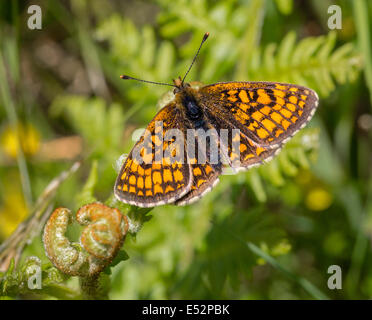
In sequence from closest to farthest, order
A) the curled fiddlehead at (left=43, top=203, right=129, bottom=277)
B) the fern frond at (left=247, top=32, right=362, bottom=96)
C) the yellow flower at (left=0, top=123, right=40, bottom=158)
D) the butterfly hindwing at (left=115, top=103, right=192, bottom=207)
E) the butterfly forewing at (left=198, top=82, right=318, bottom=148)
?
the curled fiddlehead at (left=43, top=203, right=129, bottom=277)
the butterfly hindwing at (left=115, top=103, right=192, bottom=207)
the butterfly forewing at (left=198, top=82, right=318, bottom=148)
the fern frond at (left=247, top=32, right=362, bottom=96)
the yellow flower at (left=0, top=123, right=40, bottom=158)

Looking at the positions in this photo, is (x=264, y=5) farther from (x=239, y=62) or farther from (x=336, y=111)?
(x=336, y=111)

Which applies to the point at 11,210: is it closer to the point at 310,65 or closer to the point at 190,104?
the point at 190,104

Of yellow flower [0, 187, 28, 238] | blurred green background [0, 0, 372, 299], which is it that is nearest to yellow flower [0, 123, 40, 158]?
blurred green background [0, 0, 372, 299]

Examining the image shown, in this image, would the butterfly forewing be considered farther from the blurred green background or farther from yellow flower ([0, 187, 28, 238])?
yellow flower ([0, 187, 28, 238])

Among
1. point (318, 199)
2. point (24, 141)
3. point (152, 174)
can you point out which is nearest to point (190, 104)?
point (152, 174)
